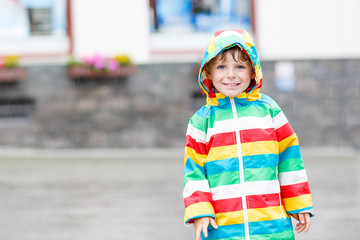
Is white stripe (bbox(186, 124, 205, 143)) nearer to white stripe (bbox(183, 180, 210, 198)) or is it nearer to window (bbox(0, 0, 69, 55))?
white stripe (bbox(183, 180, 210, 198))

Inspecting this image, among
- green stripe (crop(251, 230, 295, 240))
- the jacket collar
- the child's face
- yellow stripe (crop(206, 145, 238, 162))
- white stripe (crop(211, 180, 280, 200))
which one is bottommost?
green stripe (crop(251, 230, 295, 240))

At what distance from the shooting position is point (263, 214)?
2420mm

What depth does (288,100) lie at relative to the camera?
1072 cm

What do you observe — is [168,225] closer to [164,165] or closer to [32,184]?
[32,184]


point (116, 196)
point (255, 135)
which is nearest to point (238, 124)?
point (255, 135)

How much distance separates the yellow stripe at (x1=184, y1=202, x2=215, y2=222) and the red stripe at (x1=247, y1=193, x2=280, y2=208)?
16cm

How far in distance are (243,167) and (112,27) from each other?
28.6 ft

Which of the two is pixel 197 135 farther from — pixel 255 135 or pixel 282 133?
pixel 282 133

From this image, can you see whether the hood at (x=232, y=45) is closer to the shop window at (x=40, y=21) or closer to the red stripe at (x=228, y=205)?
the red stripe at (x=228, y=205)

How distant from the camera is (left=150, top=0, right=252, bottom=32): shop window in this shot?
11.1 m

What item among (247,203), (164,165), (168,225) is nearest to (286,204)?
(247,203)

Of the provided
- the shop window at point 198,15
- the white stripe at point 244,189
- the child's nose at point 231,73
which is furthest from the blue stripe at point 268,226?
the shop window at point 198,15

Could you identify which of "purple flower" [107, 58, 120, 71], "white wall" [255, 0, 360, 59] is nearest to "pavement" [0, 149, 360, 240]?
"purple flower" [107, 58, 120, 71]

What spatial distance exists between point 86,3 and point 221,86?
8.71m
